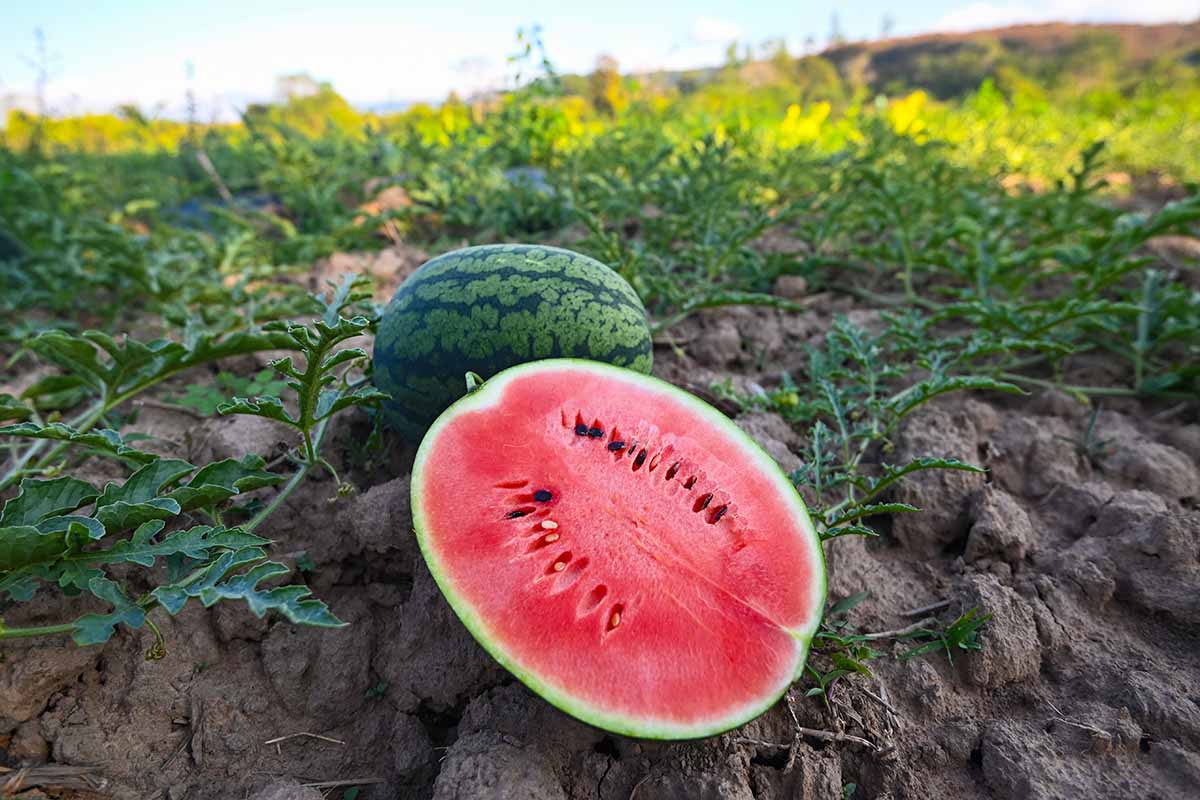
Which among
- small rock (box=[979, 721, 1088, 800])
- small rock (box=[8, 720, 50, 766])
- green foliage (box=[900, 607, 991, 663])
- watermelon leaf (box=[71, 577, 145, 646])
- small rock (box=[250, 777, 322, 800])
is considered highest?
watermelon leaf (box=[71, 577, 145, 646])

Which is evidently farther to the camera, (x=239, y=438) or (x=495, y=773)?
(x=239, y=438)

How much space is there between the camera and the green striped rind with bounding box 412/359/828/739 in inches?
45.3

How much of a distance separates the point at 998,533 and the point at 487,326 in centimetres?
156

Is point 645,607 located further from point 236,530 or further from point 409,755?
point 236,530

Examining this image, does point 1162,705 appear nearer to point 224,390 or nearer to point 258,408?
point 258,408

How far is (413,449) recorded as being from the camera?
2012 millimetres

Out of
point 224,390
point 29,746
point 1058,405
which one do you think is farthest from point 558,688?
point 1058,405

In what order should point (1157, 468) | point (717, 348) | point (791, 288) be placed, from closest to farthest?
1. point (1157, 468)
2. point (717, 348)
3. point (791, 288)

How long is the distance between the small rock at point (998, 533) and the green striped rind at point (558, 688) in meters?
0.65

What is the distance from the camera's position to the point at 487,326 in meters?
1.84

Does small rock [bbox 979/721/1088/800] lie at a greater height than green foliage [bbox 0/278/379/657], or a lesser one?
lesser

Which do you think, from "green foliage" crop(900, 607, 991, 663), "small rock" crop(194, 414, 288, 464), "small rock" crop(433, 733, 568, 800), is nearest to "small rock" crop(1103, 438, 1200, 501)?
"green foliage" crop(900, 607, 991, 663)

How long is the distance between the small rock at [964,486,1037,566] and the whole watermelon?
109cm

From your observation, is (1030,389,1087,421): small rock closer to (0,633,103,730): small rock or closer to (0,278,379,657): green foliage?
(0,278,379,657): green foliage
